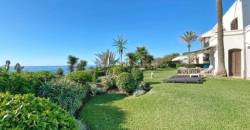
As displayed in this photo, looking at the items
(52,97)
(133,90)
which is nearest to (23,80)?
(52,97)

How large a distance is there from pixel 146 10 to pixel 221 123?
28.3 m

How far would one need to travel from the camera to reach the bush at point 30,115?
316 centimetres

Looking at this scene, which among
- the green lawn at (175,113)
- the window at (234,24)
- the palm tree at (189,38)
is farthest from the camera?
the palm tree at (189,38)

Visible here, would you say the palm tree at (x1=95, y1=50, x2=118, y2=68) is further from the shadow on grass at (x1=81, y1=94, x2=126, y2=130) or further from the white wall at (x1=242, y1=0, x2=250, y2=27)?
the shadow on grass at (x1=81, y1=94, x2=126, y2=130)

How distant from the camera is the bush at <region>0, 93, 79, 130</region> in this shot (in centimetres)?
316

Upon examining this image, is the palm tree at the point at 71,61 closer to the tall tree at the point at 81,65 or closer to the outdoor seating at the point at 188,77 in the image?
the tall tree at the point at 81,65

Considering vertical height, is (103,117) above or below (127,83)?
below

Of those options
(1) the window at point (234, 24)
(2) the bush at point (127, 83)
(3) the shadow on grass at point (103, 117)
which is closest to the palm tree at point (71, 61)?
(1) the window at point (234, 24)

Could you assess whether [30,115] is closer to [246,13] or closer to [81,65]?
[246,13]

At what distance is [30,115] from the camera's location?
3.24m

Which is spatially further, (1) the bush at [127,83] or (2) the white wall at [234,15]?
(2) the white wall at [234,15]

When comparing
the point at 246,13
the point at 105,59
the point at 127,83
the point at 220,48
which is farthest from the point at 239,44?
the point at 105,59

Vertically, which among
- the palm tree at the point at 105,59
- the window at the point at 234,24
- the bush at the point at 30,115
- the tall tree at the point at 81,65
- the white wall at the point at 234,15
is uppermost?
the white wall at the point at 234,15

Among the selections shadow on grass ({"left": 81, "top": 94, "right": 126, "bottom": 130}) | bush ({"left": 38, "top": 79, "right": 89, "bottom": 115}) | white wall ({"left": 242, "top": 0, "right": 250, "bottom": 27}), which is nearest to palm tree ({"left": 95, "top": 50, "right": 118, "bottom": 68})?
white wall ({"left": 242, "top": 0, "right": 250, "bottom": 27})
